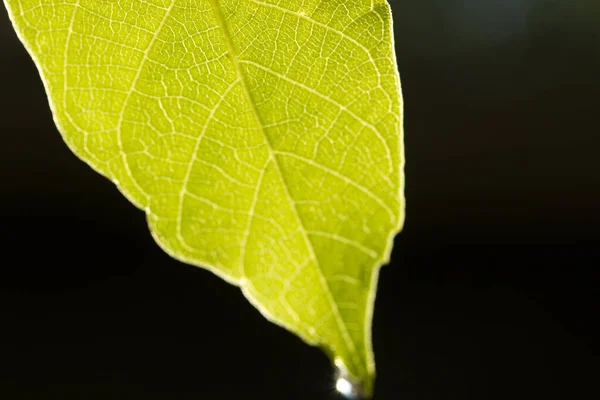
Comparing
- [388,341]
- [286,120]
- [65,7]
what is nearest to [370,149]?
[286,120]

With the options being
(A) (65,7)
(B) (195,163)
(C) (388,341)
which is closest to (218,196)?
(B) (195,163)

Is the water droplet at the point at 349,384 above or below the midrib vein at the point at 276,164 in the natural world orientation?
below

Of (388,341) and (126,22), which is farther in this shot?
(388,341)

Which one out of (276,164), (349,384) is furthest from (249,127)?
(349,384)

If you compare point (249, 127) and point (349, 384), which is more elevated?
point (249, 127)

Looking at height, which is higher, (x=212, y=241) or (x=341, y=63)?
(x=341, y=63)

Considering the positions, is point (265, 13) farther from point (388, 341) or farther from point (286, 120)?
point (388, 341)

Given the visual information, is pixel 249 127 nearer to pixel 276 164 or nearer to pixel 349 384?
pixel 276 164
